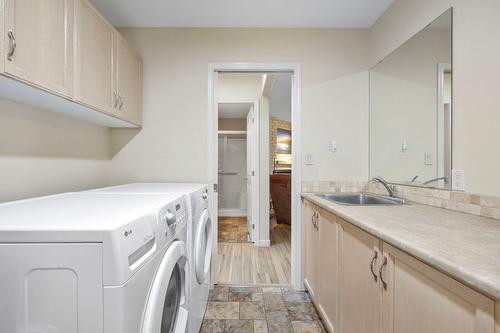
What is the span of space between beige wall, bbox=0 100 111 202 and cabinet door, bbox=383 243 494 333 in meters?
1.86

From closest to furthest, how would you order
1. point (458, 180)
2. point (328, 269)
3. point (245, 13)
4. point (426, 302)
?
1. point (426, 302)
2. point (458, 180)
3. point (328, 269)
4. point (245, 13)

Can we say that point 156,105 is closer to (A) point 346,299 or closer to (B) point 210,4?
(B) point 210,4

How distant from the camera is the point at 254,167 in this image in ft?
11.4

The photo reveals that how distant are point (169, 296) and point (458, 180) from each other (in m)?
1.57

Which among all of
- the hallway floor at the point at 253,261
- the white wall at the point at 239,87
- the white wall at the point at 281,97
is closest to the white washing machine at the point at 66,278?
the hallway floor at the point at 253,261

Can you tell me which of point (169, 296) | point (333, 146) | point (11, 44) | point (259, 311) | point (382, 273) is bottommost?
point (259, 311)

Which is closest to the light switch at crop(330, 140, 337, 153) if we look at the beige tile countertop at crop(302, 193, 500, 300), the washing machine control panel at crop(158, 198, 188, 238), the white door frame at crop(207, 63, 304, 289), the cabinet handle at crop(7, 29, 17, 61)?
the white door frame at crop(207, 63, 304, 289)

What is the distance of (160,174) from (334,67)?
186 cm

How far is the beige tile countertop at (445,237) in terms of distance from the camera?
0.61 meters

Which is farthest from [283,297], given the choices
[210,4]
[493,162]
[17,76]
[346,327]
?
[210,4]

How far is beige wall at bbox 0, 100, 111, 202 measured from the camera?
135 cm

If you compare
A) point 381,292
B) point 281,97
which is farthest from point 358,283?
point 281,97

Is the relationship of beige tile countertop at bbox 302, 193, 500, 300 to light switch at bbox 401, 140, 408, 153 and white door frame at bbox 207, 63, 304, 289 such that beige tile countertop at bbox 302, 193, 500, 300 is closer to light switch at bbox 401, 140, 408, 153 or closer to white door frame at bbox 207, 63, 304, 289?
light switch at bbox 401, 140, 408, 153

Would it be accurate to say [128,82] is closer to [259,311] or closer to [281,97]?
[259,311]
